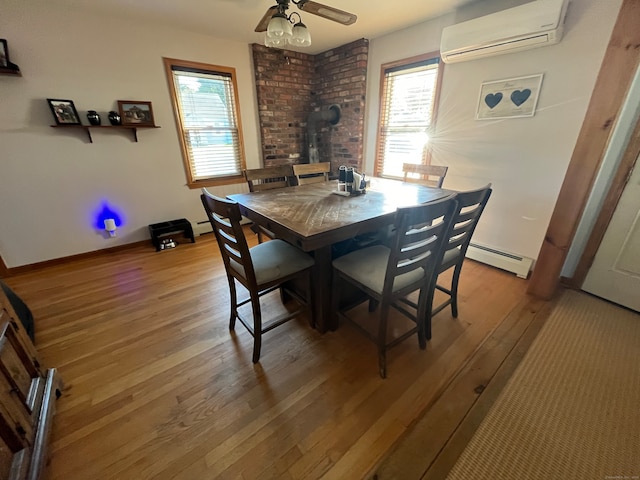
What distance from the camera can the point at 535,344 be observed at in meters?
1.68

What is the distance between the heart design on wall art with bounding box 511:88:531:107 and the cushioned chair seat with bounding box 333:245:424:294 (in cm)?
182

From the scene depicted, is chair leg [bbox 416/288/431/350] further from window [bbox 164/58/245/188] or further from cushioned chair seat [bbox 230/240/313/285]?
window [bbox 164/58/245/188]

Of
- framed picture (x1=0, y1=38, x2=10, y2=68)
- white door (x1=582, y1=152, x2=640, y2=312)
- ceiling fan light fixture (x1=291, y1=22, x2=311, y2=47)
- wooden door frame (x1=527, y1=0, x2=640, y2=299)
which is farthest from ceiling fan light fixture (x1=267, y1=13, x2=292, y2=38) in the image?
white door (x1=582, y1=152, x2=640, y2=312)

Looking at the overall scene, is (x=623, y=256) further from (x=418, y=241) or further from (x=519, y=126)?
(x=418, y=241)

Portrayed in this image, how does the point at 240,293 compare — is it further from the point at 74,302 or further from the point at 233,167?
the point at 233,167

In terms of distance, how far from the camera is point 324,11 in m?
1.84

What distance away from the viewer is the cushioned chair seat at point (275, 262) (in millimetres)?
1522

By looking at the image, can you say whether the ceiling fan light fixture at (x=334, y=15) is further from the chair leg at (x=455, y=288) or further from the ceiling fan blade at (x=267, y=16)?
the chair leg at (x=455, y=288)

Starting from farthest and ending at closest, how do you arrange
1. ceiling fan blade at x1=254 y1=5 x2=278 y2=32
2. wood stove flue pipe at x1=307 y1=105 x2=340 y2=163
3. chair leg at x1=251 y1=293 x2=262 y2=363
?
wood stove flue pipe at x1=307 y1=105 x2=340 y2=163 < ceiling fan blade at x1=254 y1=5 x2=278 y2=32 < chair leg at x1=251 y1=293 x2=262 y2=363

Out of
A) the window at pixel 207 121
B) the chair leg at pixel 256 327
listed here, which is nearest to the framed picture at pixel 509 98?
the chair leg at pixel 256 327

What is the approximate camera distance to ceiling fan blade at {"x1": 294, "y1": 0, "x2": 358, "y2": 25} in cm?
174

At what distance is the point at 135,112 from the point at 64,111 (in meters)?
0.56

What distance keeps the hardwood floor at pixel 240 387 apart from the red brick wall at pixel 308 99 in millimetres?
2496

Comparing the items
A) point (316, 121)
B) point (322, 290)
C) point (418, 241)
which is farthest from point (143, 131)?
point (418, 241)
